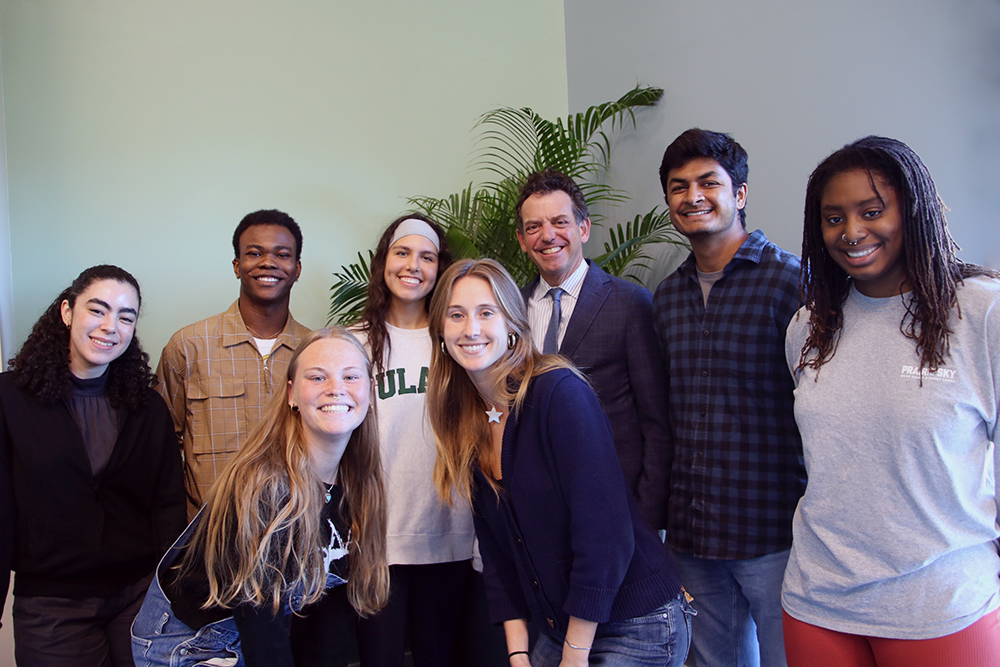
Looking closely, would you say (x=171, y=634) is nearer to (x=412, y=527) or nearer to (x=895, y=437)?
(x=412, y=527)

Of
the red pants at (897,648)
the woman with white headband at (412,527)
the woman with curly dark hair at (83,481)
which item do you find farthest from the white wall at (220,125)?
the red pants at (897,648)

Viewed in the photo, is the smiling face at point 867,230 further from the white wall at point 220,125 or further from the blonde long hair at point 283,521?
the white wall at point 220,125

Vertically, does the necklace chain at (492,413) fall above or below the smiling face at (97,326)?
below

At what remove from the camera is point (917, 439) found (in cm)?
132

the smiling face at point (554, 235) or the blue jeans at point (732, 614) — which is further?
the smiling face at point (554, 235)

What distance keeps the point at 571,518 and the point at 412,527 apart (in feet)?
2.64

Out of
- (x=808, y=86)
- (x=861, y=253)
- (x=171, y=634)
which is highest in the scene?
(x=808, y=86)

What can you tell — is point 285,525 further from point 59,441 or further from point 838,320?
point 838,320

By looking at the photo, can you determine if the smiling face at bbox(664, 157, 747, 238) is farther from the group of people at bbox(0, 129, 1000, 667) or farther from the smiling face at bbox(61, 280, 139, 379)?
the smiling face at bbox(61, 280, 139, 379)

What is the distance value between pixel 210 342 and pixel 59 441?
26.2 inches

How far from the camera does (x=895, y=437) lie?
134cm

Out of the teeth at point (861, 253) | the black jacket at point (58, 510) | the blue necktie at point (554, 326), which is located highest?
the teeth at point (861, 253)

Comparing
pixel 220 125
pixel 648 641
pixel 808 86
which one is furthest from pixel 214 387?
pixel 808 86

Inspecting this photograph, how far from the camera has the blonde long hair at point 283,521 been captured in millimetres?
1645
